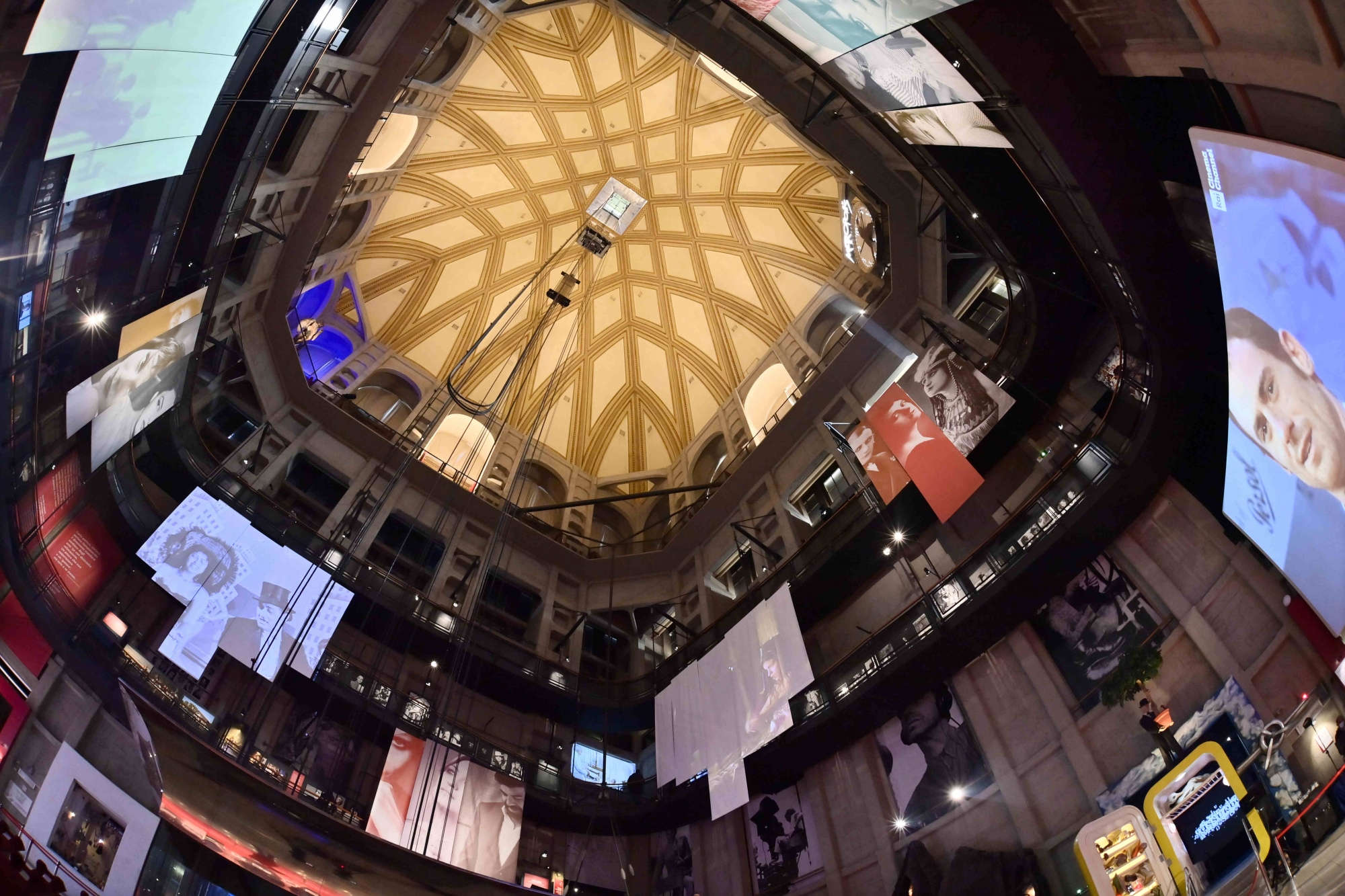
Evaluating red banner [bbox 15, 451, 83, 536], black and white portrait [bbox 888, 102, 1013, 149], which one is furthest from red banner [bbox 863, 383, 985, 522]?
red banner [bbox 15, 451, 83, 536]

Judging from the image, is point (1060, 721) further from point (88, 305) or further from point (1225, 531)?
point (88, 305)

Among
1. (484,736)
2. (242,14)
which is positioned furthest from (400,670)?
(242,14)

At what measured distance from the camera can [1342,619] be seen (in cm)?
752

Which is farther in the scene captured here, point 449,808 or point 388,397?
point 388,397

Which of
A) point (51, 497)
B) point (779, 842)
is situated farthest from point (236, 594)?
point (779, 842)

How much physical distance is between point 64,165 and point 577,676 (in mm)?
13735

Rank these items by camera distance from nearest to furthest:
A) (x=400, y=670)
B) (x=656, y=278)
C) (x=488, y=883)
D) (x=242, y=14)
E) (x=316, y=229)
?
(x=242, y=14) < (x=488, y=883) < (x=400, y=670) < (x=316, y=229) < (x=656, y=278)

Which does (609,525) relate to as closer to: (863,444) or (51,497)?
(863,444)

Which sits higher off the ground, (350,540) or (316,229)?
(316,229)

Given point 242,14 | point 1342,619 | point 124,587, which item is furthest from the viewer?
point 124,587

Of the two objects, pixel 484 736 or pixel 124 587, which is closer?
pixel 124 587

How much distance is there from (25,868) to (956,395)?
629 inches

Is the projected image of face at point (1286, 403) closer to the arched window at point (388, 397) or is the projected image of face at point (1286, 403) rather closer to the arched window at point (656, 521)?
the arched window at point (656, 521)

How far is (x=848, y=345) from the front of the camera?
Result: 19078mm
